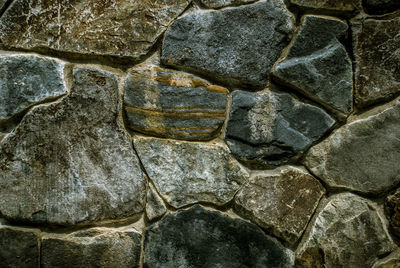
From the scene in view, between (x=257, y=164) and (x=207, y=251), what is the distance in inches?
12.7

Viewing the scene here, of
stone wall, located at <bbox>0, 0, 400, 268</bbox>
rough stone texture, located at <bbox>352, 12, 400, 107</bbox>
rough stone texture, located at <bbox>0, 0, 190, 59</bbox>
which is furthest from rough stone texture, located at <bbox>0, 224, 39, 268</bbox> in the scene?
rough stone texture, located at <bbox>352, 12, 400, 107</bbox>

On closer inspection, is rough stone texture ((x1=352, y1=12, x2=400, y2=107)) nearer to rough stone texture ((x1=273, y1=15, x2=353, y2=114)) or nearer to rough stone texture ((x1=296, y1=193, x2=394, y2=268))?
rough stone texture ((x1=273, y1=15, x2=353, y2=114))

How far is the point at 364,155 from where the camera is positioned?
1.11 metres

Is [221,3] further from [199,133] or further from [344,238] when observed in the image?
[344,238]

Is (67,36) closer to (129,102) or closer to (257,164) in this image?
(129,102)

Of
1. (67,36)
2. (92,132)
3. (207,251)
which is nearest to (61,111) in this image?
(92,132)

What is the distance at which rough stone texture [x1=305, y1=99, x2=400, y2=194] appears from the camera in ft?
3.63

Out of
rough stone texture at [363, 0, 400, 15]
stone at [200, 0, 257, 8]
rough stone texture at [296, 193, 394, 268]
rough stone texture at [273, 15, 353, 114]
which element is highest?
rough stone texture at [363, 0, 400, 15]

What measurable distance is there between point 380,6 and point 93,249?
3.97ft

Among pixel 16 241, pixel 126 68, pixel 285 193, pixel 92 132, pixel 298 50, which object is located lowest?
pixel 16 241

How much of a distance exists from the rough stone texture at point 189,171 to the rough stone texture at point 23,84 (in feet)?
1.03

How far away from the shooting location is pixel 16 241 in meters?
1.01

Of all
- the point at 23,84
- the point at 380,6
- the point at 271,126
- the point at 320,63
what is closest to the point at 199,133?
the point at 271,126

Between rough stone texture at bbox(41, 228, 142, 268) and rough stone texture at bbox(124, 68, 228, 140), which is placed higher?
rough stone texture at bbox(124, 68, 228, 140)
